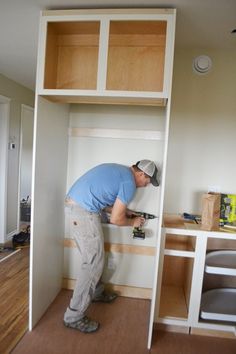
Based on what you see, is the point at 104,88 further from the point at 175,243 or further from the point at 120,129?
the point at 175,243

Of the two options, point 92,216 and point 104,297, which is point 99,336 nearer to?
point 104,297

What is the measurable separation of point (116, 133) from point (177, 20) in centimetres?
102

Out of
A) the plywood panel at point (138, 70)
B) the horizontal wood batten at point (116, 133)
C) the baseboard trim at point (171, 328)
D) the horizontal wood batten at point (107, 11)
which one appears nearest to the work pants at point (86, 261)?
the baseboard trim at point (171, 328)

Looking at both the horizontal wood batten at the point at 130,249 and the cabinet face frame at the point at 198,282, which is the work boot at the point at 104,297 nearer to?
the horizontal wood batten at the point at 130,249

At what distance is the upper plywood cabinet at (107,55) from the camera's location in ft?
5.60

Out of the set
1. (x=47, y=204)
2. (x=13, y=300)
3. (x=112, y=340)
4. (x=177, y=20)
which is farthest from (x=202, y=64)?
(x=13, y=300)

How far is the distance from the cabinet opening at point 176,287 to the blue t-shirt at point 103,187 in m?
0.81

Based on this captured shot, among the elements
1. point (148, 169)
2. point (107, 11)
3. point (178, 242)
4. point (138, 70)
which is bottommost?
point (178, 242)

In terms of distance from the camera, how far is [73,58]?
1.99 m

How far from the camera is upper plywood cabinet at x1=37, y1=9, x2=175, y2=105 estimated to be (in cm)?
171

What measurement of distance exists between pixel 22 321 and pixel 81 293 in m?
0.57

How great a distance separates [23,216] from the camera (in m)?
4.92

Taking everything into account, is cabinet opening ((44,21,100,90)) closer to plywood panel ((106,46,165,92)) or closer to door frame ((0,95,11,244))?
plywood panel ((106,46,165,92))

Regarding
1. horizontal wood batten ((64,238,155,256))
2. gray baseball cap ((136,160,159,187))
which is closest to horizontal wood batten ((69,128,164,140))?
gray baseball cap ((136,160,159,187))
